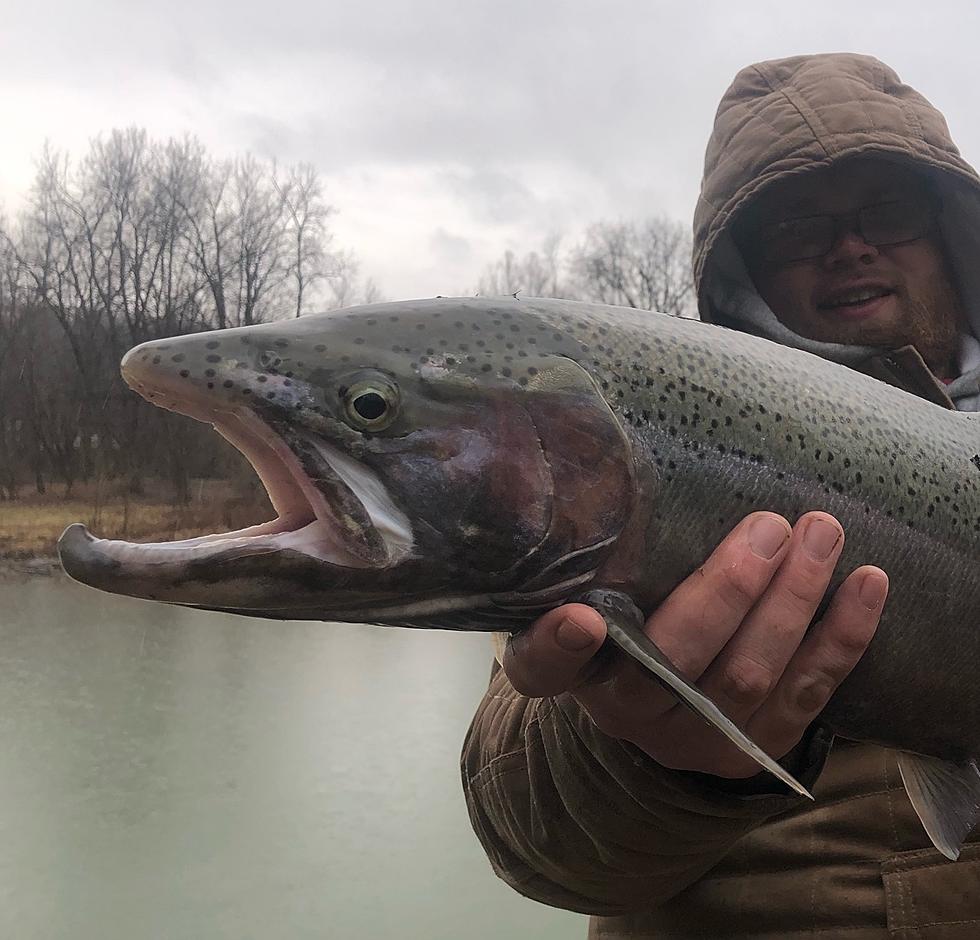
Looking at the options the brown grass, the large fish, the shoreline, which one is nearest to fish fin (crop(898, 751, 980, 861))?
the large fish

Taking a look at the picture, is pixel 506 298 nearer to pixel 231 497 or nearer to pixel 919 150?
pixel 919 150

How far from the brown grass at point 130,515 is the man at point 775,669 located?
10.8 m

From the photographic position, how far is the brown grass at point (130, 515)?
1334 centimetres

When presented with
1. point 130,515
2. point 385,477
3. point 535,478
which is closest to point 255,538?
point 385,477

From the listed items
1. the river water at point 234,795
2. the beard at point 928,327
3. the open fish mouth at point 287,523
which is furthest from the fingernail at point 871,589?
the river water at point 234,795

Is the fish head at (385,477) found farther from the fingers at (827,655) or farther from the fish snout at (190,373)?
the fingers at (827,655)

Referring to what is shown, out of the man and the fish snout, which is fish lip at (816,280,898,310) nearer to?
the man

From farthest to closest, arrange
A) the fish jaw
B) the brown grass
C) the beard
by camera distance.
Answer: the brown grass
the beard
the fish jaw

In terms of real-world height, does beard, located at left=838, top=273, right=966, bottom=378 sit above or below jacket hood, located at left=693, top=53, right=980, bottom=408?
below

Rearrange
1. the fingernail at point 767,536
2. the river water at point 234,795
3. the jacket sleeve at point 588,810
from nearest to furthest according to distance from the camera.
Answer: the fingernail at point 767,536, the jacket sleeve at point 588,810, the river water at point 234,795

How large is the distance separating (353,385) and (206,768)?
20.6 feet

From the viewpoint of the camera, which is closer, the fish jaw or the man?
the fish jaw

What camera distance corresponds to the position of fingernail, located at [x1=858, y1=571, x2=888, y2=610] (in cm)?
149

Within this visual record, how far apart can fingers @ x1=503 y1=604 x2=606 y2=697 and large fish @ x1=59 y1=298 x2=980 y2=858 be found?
42 mm
